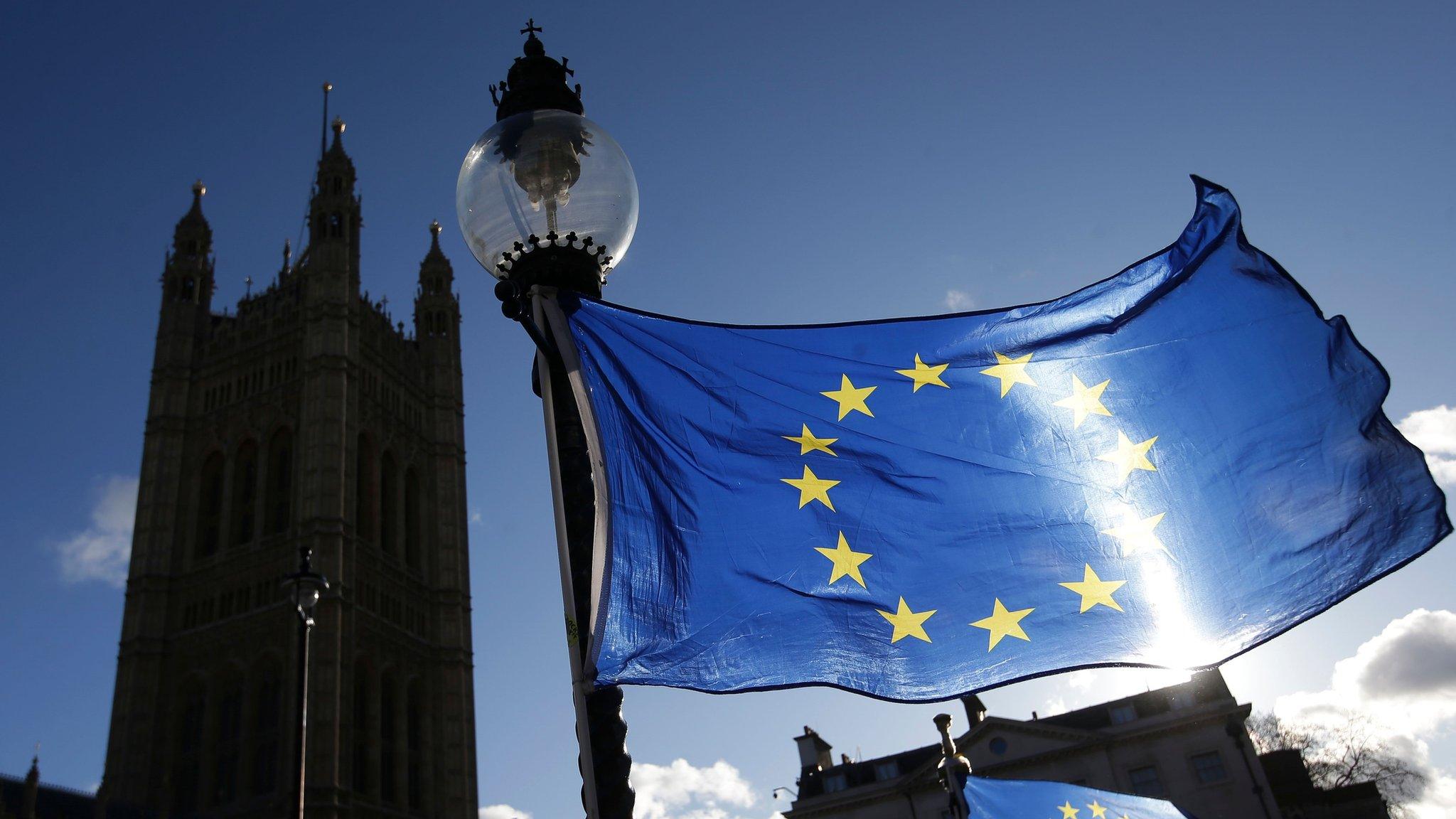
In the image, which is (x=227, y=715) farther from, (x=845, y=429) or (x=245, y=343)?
(x=845, y=429)

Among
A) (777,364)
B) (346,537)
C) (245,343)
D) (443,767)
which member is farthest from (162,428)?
(777,364)

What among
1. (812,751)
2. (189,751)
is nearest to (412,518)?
(189,751)

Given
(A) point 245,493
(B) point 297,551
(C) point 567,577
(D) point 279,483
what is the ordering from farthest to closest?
(A) point 245,493
(D) point 279,483
(B) point 297,551
(C) point 567,577

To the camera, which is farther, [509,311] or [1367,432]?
[1367,432]

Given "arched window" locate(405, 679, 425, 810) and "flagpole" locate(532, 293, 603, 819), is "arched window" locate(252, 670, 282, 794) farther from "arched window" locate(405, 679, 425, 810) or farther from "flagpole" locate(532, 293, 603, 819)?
"flagpole" locate(532, 293, 603, 819)

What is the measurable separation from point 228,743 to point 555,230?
53.0m

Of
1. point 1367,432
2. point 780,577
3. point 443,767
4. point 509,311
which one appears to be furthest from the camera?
point 443,767

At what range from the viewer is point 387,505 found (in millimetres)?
61156

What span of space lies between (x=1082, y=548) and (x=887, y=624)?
1.14m

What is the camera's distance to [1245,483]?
19.7 ft

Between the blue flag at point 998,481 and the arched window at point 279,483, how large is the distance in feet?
179

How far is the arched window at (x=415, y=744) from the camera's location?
5488 centimetres

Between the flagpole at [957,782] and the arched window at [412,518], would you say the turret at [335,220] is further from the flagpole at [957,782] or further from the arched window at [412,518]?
the flagpole at [957,782]

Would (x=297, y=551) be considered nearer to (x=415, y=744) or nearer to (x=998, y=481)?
(x=415, y=744)
